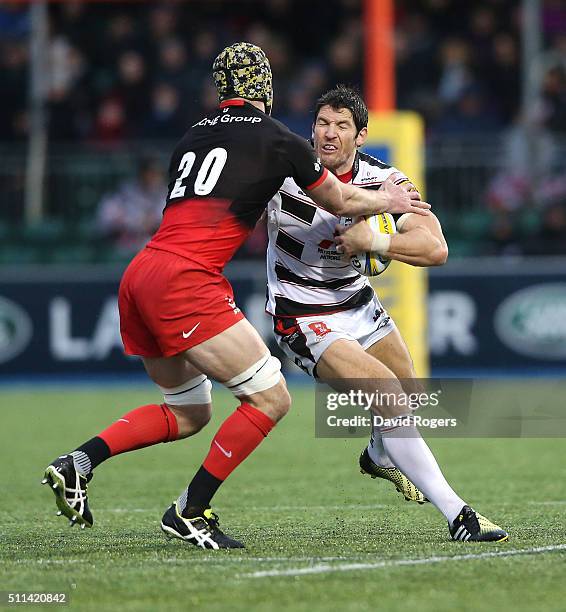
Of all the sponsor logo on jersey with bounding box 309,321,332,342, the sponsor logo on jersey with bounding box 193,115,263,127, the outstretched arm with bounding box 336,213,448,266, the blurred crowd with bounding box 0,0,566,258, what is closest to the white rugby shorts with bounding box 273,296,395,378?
the sponsor logo on jersey with bounding box 309,321,332,342

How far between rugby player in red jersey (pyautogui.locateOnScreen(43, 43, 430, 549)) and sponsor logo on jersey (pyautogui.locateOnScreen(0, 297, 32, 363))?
10.1 meters

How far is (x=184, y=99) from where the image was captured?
16.8 meters

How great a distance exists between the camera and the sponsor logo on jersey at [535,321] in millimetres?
15430

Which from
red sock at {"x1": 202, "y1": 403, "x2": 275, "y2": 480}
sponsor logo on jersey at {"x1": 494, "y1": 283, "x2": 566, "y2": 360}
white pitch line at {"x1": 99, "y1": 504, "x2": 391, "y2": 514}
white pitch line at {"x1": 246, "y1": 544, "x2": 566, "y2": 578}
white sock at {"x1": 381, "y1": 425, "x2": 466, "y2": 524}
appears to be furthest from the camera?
sponsor logo on jersey at {"x1": 494, "y1": 283, "x2": 566, "y2": 360}

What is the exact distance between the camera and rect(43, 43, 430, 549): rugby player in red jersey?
18.7 feet

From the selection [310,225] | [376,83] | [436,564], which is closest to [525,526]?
[436,564]

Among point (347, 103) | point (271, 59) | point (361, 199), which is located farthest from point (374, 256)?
point (271, 59)

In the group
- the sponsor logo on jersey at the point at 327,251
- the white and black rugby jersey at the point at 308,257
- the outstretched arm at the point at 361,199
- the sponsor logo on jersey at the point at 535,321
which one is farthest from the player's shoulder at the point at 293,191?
the sponsor logo on jersey at the point at 535,321

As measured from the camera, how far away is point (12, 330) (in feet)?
52.2

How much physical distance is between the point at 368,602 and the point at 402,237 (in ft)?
6.88

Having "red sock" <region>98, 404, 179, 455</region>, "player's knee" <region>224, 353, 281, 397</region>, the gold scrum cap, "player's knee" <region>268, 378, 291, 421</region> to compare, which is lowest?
"red sock" <region>98, 404, 179, 455</region>

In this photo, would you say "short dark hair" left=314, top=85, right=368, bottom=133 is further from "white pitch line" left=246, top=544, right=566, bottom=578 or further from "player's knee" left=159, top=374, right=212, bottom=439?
"white pitch line" left=246, top=544, right=566, bottom=578

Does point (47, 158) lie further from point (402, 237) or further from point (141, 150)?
point (402, 237)

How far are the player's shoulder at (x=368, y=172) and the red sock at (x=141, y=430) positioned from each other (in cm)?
151
